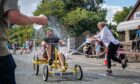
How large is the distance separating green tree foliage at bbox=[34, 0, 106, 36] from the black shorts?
4667cm

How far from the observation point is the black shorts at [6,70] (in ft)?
12.7

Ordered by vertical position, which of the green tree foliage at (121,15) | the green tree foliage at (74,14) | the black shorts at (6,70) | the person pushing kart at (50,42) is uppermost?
the green tree foliage at (121,15)

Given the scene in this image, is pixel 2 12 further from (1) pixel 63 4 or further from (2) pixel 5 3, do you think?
(1) pixel 63 4

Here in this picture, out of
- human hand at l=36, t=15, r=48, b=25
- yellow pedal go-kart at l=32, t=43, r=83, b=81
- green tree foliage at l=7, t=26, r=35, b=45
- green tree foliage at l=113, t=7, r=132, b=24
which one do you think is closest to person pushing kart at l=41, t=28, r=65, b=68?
yellow pedal go-kart at l=32, t=43, r=83, b=81

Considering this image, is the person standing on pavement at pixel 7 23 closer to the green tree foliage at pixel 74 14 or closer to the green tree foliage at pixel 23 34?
the green tree foliage at pixel 23 34

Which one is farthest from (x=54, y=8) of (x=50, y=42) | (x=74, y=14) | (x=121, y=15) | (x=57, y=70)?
(x=57, y=70)

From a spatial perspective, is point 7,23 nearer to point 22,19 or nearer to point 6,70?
point 22,19

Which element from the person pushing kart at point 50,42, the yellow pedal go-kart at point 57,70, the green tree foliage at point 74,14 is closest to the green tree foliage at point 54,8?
the green tree foliage at point 74,14

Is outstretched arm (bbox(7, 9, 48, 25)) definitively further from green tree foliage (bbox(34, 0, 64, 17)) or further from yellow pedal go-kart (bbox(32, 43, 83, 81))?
green tree foliage (bbox(34, 0, 64, 17))

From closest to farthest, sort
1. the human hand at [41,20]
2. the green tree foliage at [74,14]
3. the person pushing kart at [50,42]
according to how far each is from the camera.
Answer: the human hand at [41,20], the person pushing kart at [50,42], the green tree foliage at [74,14]

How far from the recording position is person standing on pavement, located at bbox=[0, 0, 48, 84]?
3826 millimetres

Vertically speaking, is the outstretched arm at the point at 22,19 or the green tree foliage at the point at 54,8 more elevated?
the green tree foliage at the point at 54,8

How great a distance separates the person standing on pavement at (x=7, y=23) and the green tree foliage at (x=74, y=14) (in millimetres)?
46634

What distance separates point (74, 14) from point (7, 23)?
53.5m
